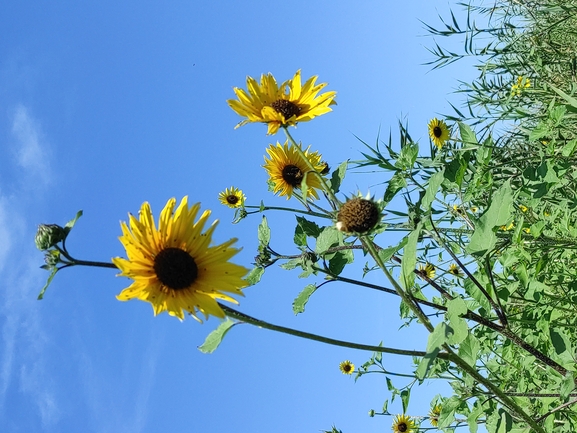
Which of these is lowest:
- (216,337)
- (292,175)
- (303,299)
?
(216,337)

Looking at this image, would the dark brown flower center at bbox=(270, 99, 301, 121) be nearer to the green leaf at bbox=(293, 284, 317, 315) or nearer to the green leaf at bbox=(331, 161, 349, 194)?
the green leaf at bbox=(331, 161, 349, 194)

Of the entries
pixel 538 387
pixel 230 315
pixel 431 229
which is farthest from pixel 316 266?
pixel 538 387

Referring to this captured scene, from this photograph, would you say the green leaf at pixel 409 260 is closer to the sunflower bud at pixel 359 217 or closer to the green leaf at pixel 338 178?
the sunflower bud at pixel 359 217

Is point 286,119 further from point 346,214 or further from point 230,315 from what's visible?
point 230,315

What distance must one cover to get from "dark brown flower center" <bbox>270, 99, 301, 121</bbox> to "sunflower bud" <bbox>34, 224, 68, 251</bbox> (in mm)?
1142

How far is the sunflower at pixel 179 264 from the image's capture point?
1.75m

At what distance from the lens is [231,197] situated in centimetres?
530

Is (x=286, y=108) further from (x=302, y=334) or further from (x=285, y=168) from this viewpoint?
(x=302, y=334)

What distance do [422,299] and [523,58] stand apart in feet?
12.0

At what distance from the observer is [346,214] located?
72.9 inches

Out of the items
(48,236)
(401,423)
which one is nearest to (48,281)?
(48,236)

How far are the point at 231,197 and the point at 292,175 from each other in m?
2.25

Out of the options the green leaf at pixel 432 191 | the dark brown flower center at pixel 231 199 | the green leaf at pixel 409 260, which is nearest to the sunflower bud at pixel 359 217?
the green leaf at pixel 409 260

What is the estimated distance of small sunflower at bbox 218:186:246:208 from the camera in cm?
525
